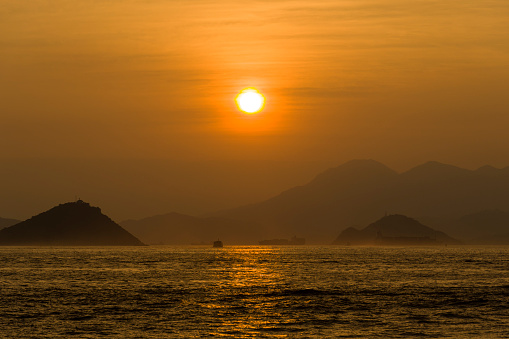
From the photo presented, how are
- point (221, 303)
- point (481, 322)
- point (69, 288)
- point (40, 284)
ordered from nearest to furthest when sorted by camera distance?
point (481, 322)
point (221, 303)
point (69, 288)
point (40, 284)

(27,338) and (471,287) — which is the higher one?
(471,287)

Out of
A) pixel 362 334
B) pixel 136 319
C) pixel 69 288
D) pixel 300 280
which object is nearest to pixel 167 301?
pixel 136 319

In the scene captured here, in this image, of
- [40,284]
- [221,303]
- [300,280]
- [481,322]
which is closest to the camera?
[481,322]

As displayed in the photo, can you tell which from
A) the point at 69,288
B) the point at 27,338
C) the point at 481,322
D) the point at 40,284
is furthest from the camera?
the point at 40,284

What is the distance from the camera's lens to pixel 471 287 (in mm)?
130500

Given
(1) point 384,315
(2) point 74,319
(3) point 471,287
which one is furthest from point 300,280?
(2) point 74,319

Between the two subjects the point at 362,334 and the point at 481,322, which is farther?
the point at 481,322

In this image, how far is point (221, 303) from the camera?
103 metres

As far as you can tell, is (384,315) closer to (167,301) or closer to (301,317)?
(301,317)

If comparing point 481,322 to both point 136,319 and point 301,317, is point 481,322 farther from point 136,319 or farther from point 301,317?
point 136,319

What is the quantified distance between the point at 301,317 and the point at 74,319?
24.3 metres

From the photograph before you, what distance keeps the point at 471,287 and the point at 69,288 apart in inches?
2584

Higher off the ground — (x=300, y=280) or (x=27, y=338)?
(x=300, y=280)

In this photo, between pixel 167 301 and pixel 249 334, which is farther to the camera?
pixel 167 301
